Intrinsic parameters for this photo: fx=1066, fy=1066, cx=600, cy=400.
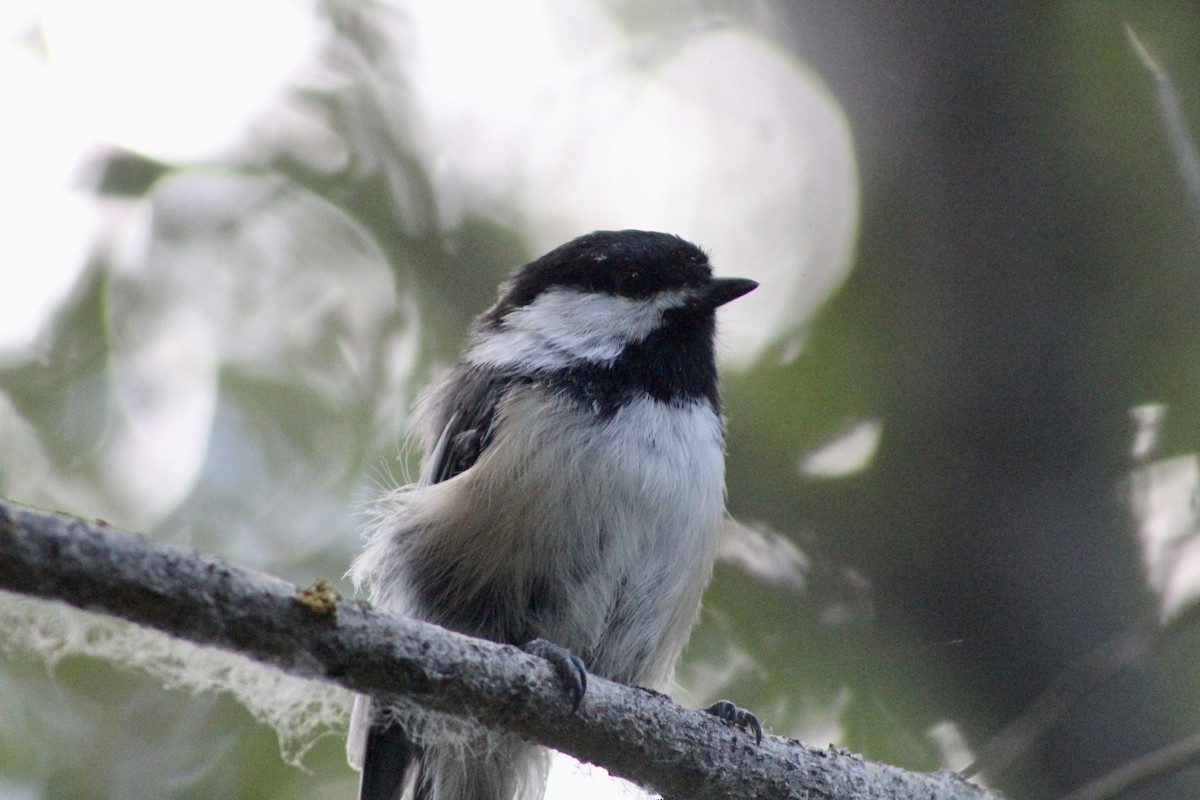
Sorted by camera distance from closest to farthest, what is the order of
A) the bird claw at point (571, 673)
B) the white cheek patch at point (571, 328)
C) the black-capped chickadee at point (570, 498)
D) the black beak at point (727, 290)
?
1. the bird claw at point (571, 673)
2. the black-capped chickadee at point (570, 498)
3. the white cheek patch at point (571, 328)
4. the black beak at point (727, 290)

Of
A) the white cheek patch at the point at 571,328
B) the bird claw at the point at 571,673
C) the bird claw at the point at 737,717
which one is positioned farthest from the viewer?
the white cheek patch at the point at 571,328

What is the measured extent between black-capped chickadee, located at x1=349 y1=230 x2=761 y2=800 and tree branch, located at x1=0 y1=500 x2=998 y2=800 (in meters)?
0.18

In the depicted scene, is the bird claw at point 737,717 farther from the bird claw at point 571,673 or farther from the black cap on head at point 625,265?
the black cap on head at point 625,265

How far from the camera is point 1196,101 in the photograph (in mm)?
2664

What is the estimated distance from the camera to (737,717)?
2012 mm

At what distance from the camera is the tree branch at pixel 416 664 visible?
1280 millimetres

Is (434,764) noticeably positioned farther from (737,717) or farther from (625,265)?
(625,265)

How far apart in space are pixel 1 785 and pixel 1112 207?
11.0 feet

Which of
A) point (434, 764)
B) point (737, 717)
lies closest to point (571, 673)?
point (737, 717)

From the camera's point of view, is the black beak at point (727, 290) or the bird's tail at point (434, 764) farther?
the black beak at point (727, 290)

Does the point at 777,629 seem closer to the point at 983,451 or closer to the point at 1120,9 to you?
the point at 983,451

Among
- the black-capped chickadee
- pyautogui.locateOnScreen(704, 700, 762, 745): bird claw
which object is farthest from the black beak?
pyautogui.locateOnScreen(704, 700, 762, 745): bird claw

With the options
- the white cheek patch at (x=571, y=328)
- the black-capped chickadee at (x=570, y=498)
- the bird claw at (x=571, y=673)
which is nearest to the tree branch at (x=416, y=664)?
the bird claw at (x=571, y=673)

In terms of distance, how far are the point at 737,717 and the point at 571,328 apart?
96 centimetres
